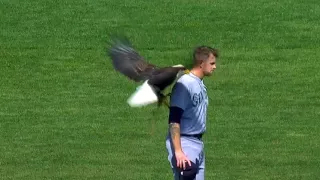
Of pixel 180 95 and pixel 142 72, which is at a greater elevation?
pixel 142 72

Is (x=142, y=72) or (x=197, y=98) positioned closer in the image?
(x=197, y=98)

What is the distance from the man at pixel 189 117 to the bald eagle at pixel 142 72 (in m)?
0.10

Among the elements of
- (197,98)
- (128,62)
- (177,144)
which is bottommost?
(177,144)

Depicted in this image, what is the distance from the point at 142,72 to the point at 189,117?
21.7 inches

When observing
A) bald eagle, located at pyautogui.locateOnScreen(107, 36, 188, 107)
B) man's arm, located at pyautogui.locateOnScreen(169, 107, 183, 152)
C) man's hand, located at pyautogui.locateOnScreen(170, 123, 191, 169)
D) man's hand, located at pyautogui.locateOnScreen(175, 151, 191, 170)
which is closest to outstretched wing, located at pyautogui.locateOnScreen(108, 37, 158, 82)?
bald eagle, located at pyautogui.locateOnScreen(107, 36, 188, 107)

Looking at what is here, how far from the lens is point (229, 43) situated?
15672 millimetres

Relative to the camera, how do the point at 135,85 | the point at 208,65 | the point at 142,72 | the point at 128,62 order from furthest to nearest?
the point at 135,85
the point at 128,62
the point at 142,72
the point at 208,65

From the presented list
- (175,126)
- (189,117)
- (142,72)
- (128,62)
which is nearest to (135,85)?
(128,62)

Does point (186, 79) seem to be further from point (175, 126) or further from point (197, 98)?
point (175, 126)

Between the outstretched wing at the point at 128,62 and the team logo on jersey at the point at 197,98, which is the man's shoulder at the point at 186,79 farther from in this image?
the outstretched wing at the point at 128,62

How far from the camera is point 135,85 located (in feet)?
45.1

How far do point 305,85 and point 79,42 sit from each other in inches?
137

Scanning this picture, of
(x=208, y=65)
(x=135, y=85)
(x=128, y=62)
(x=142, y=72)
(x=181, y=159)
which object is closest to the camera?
(x=181, y=159)

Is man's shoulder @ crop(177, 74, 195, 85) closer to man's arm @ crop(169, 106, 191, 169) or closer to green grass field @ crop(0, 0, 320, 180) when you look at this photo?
man's arm @ crop(169, 106, 191, 169)
